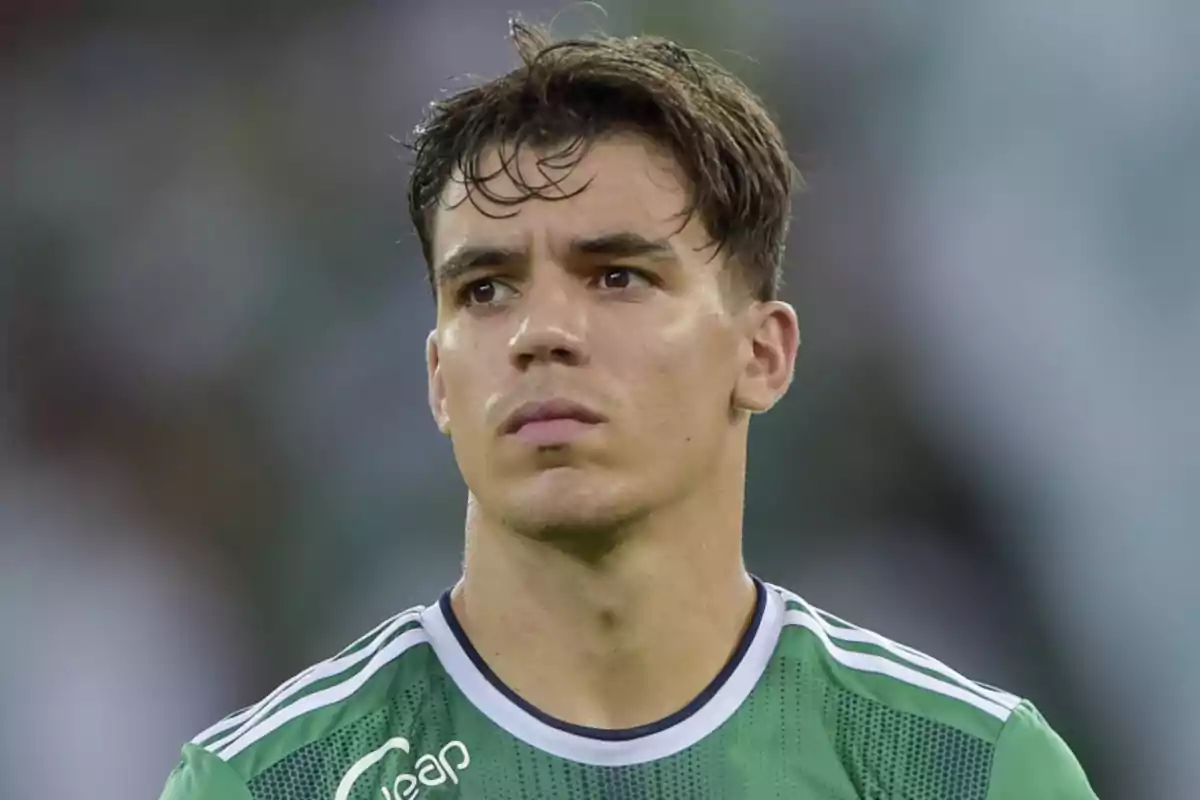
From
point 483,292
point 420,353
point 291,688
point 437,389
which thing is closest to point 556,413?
point 483,292

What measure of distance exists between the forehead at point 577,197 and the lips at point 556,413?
0.21 meters

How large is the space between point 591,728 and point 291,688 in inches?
16.1

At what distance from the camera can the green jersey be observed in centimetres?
180

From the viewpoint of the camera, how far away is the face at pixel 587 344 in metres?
1.73

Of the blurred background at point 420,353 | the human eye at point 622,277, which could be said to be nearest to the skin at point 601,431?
the human eye at point 622,277

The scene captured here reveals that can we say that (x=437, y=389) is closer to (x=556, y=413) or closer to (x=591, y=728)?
(x=556, y=413)

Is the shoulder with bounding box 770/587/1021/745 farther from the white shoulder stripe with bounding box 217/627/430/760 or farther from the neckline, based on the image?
the white shoulder stripe with bounding box 217/627/430/760

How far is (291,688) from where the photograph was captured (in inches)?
75.3

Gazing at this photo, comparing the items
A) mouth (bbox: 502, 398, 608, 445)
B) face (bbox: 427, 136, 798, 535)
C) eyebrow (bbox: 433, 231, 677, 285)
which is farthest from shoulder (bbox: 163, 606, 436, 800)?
eyebrow (bbox: 433, 231, 677, 285)

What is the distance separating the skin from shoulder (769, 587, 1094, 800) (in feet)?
0.50

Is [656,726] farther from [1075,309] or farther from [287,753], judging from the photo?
[1075,309]

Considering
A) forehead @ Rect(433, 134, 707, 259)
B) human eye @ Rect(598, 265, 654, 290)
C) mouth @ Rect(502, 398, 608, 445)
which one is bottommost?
mouth @ Rect(502, 398, 608, 445)

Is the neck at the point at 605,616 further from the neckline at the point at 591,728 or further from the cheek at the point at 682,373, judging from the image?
the cheek at the point at 682,373

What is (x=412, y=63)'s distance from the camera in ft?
11.6
